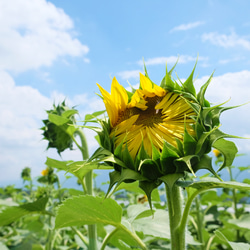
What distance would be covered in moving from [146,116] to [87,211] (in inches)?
20.0

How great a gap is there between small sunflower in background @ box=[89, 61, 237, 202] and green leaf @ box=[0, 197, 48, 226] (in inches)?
37.4

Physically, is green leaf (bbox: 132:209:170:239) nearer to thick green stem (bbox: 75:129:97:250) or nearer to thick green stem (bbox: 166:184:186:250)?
thick green stem (bbox: 75:129:97:250)

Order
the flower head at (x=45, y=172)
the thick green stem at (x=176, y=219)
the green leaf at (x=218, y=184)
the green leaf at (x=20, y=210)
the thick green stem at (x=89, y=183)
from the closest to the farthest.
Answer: the green leaf at (x=218, y=184)
the thick green stem at (x=176, y=219)
the thick green stem at (x=89, y=183)
the green leaf at (x=20, y=210)
the flower head at (x=45, y=172)

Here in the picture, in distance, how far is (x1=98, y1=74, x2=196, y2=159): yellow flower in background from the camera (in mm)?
1287

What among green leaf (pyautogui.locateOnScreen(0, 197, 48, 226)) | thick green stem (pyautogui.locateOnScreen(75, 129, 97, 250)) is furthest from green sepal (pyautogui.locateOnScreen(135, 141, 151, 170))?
green leaf (pyautogui.locateOnScreen(0, 197, 48, 226))

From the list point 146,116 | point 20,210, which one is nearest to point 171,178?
point 146,116

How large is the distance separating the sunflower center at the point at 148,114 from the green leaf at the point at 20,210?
3.24ft

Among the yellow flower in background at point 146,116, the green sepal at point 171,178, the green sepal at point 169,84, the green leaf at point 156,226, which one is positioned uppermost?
the green sepal at point 169,84

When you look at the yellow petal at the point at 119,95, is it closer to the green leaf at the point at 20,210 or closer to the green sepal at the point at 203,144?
the green sepal at the point at 203,144

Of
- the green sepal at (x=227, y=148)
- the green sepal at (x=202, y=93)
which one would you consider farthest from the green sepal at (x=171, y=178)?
the green sepal at (x=202, y=93)

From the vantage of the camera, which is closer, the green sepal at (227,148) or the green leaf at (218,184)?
Answer: the green leaf at (218,184)

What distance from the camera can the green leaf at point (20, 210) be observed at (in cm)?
204

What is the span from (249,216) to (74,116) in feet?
4.78

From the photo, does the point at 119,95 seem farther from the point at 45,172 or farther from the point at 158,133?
the point at 45,172
